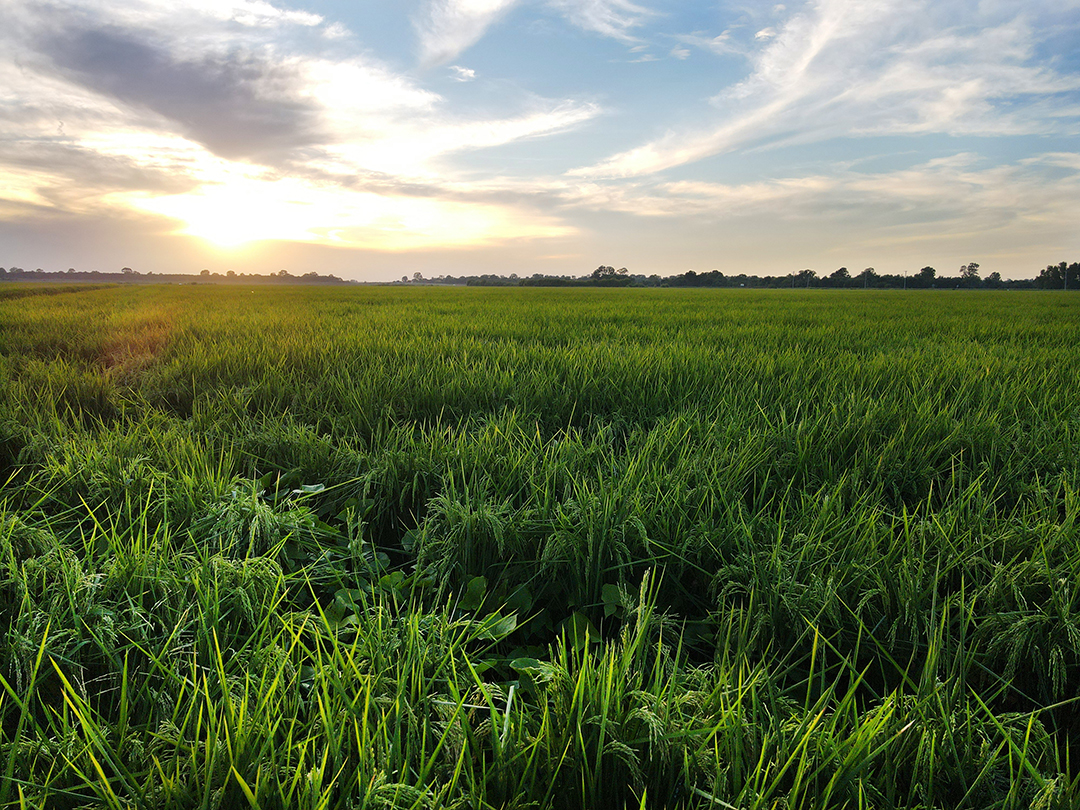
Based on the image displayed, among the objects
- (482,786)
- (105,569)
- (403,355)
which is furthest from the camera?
(403,355)

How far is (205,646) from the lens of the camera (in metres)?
0.93

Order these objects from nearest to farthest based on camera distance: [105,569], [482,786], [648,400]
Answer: [482,786] → [105,569] → [648,400]

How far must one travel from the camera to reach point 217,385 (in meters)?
3.09

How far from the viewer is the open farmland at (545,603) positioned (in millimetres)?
714

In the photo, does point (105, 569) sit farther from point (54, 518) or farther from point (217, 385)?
point (217, 385)

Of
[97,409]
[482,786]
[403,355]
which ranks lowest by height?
[482,786]

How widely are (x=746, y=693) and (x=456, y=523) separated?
793 millimetres

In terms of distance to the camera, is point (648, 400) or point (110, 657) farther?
point (648, 400)

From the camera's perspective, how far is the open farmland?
0.71 metres

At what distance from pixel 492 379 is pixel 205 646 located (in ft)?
6.62

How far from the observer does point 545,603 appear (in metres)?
1.30

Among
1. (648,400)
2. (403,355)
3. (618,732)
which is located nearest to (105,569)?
(618,732)

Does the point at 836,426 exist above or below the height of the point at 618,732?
above

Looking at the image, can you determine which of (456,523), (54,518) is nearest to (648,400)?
(456,523)
